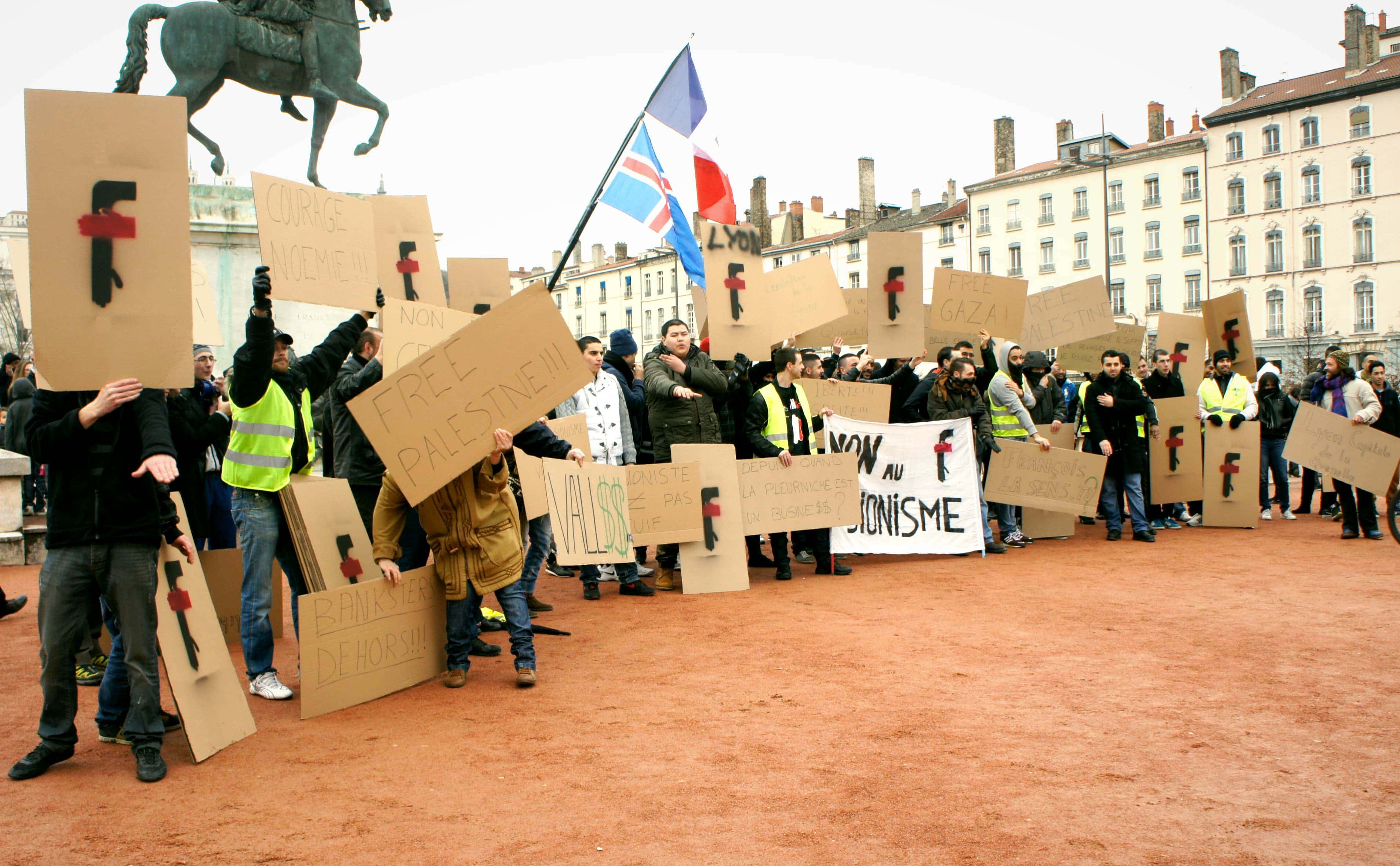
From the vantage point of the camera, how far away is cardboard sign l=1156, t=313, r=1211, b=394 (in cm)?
1392

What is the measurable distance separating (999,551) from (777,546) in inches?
108

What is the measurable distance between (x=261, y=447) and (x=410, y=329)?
1044mm

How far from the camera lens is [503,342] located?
5.62 meters

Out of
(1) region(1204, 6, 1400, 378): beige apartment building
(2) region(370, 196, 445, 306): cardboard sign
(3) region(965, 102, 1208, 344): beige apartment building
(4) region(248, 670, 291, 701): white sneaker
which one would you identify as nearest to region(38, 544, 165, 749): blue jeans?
(4) region(248, 670, 291, 701): white sneaker

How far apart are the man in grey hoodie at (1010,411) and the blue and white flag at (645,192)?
3.41 m

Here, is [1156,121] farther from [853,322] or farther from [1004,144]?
[853,322]

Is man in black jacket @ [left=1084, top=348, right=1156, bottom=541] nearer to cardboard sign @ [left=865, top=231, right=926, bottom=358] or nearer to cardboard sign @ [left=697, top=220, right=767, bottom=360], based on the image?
cardboard sign @ [left=865, top=231, right=926, bottom=358]

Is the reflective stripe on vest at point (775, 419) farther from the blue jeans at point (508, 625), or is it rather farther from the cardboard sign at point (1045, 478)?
the blue jeans at point (508, 625)

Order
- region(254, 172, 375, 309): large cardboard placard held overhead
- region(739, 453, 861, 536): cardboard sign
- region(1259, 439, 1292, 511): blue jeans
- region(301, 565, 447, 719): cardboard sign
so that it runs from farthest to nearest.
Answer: region(1259, 439, 1292, 511): blue jeans, region(739, 453, 861, 536): cardboard sign, region(254, 172, 375, 309): large cardboard placard held overhead, region(301, 565, 447, 719): cardboard sign

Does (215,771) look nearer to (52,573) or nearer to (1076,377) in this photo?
(52,573)

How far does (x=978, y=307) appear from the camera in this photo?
1147 centimetres

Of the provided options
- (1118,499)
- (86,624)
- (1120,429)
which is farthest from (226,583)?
(1118,499)

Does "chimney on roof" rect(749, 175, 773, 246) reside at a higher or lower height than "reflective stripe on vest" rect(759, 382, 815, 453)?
higher

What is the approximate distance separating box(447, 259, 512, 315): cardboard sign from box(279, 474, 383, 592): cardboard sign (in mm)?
2825
